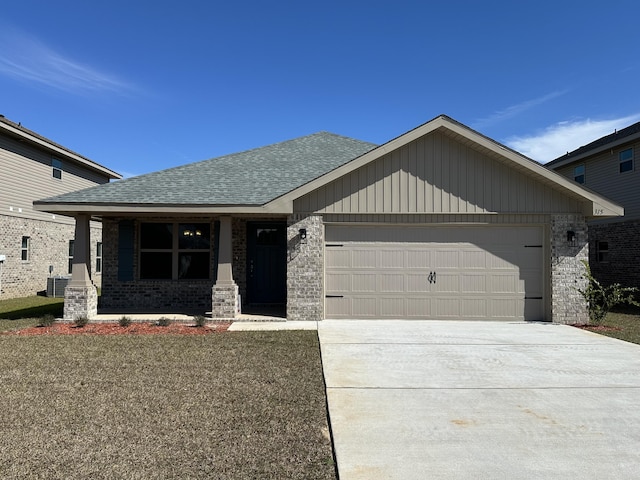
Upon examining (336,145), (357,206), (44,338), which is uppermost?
(336,145)

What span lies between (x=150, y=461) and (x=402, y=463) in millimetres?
2154

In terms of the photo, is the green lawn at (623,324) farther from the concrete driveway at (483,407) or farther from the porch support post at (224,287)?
the porch support post at (224,287)

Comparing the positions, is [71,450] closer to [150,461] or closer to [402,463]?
[150,461]

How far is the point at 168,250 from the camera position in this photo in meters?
12.7

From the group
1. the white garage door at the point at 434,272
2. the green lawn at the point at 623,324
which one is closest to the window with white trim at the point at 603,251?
the green lawn at the point at 623,324

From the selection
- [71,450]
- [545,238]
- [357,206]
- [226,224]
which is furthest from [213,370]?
[545,238]

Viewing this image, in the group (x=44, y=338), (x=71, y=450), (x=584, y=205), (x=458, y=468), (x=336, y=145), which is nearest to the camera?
(x=458, y=468)

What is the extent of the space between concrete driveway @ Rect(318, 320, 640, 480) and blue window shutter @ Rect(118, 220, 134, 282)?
7.32 meters

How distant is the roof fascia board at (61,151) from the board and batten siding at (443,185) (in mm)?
13582

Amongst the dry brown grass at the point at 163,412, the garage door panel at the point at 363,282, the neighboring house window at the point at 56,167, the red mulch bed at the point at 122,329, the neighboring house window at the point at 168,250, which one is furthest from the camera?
the neighboring house window at the point at 56,167

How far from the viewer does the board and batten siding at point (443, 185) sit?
34.7ft

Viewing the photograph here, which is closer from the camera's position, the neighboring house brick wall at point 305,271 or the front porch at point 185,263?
the neighboring house brick wall at point 305,271

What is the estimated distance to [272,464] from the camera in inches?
138

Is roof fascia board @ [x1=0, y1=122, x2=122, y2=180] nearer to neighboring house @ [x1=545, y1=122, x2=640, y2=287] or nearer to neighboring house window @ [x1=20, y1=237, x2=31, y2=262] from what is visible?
neighboring house window @ [x1=20, y1=237, x2=31, y2=262]
